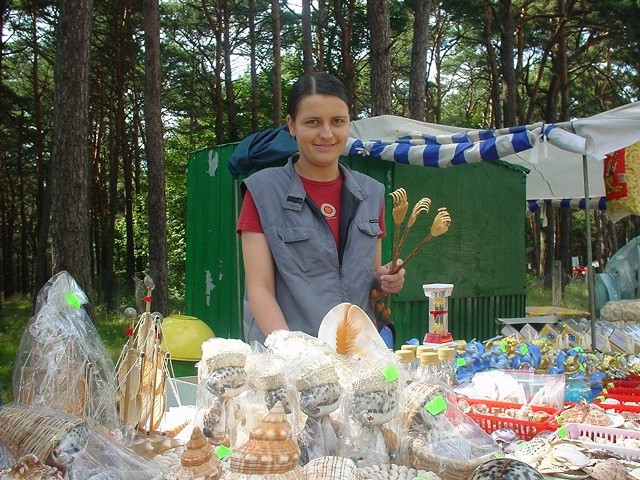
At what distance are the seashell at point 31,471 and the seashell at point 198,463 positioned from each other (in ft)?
0.72

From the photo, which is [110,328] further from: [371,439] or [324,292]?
[371,439]

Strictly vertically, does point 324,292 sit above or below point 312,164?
below

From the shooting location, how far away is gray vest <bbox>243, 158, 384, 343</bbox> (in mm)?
2105

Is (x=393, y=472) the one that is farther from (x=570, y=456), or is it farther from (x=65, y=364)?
(x=65, y=364)

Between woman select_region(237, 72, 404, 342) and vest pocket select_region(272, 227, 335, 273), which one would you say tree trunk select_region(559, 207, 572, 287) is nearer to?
woman select_region(237, 72, 404, 342)

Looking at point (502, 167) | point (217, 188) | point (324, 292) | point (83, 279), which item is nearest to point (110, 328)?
point (83, 279)

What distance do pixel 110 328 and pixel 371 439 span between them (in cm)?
1116

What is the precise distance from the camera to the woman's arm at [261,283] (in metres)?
2.00

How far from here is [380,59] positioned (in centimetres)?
902

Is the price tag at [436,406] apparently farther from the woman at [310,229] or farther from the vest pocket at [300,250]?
the vest pocket at [300,250]

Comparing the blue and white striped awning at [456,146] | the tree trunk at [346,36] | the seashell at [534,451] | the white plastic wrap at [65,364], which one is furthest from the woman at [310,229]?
the tree trunk at [346,36]

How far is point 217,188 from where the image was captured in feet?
21.2

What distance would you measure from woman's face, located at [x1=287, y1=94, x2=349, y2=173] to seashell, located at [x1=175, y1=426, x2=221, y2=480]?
104 centimetres

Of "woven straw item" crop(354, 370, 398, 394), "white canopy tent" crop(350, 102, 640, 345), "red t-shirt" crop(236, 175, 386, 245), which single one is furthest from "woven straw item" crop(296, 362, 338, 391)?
"white canopy tent" crop(350, 102, 640, 345)
